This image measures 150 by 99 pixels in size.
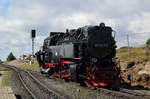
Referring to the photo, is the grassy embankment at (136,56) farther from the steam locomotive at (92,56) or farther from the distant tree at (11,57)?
the distant tree at (11,57)

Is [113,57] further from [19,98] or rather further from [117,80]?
[19,98]

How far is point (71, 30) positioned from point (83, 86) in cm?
487

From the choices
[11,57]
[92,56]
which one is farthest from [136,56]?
[11,57]

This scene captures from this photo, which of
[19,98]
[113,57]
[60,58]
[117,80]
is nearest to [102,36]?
[113,57]

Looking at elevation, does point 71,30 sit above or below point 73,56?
above

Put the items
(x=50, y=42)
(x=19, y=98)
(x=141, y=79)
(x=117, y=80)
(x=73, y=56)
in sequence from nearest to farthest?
(x=19, y=98) < (x=117, y=80) < (x=73, y=56) < (x=141, y=79) < (x=50, y=42)

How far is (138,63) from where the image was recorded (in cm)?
2475

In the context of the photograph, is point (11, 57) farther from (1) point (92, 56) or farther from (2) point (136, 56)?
(1) point (92, 56)

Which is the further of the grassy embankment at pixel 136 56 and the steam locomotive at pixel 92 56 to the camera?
the grassy embankment at pixel 136 56

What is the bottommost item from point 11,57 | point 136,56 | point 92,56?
point 92,56

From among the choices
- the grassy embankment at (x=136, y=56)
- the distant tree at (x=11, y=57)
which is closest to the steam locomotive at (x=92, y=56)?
the grassy embankment at (x=136, y=56)

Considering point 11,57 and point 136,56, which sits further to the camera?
point 11,57

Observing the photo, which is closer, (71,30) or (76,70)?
(76,70)

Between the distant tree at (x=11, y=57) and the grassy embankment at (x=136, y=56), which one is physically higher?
the distant tree at (x=11, y=57)
